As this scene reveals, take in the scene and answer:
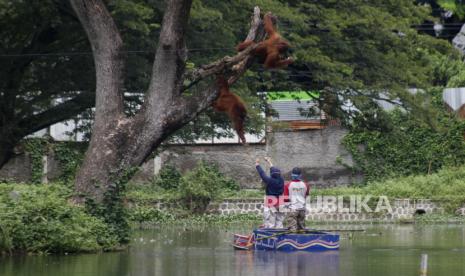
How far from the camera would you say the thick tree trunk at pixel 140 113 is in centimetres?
2644

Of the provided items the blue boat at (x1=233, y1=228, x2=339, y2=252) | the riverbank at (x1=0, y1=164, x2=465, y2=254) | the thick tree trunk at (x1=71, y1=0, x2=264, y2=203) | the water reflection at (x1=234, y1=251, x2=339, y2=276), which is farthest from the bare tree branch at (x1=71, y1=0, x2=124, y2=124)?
the riverbank at (x1=0, y1=164, x2=465, y2=254)

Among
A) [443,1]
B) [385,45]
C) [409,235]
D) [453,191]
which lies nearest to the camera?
[409,235]

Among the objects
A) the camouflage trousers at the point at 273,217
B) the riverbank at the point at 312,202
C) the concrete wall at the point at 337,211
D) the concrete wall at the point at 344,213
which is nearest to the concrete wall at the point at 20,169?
the riverbank at the point at 312,202

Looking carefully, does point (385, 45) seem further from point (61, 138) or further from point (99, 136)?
point (61, 138)

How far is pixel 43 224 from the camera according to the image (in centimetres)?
2462

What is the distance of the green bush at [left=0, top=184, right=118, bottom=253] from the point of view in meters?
24.3

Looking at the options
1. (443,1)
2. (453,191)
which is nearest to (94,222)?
(453,191)

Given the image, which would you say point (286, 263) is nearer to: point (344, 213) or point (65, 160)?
point (344, 213)

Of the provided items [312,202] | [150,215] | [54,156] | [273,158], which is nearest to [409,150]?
[273,158]

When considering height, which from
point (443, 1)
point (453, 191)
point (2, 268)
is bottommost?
point (2, 268)

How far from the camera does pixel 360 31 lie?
33.0 m

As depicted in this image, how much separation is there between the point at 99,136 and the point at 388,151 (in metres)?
20.1

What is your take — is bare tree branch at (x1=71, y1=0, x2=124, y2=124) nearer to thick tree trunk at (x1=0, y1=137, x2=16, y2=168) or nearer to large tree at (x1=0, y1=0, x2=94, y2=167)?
large tree at (x1=0, y1=0, x2=94, y2=167)

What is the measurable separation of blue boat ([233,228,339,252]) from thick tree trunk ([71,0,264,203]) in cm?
329
